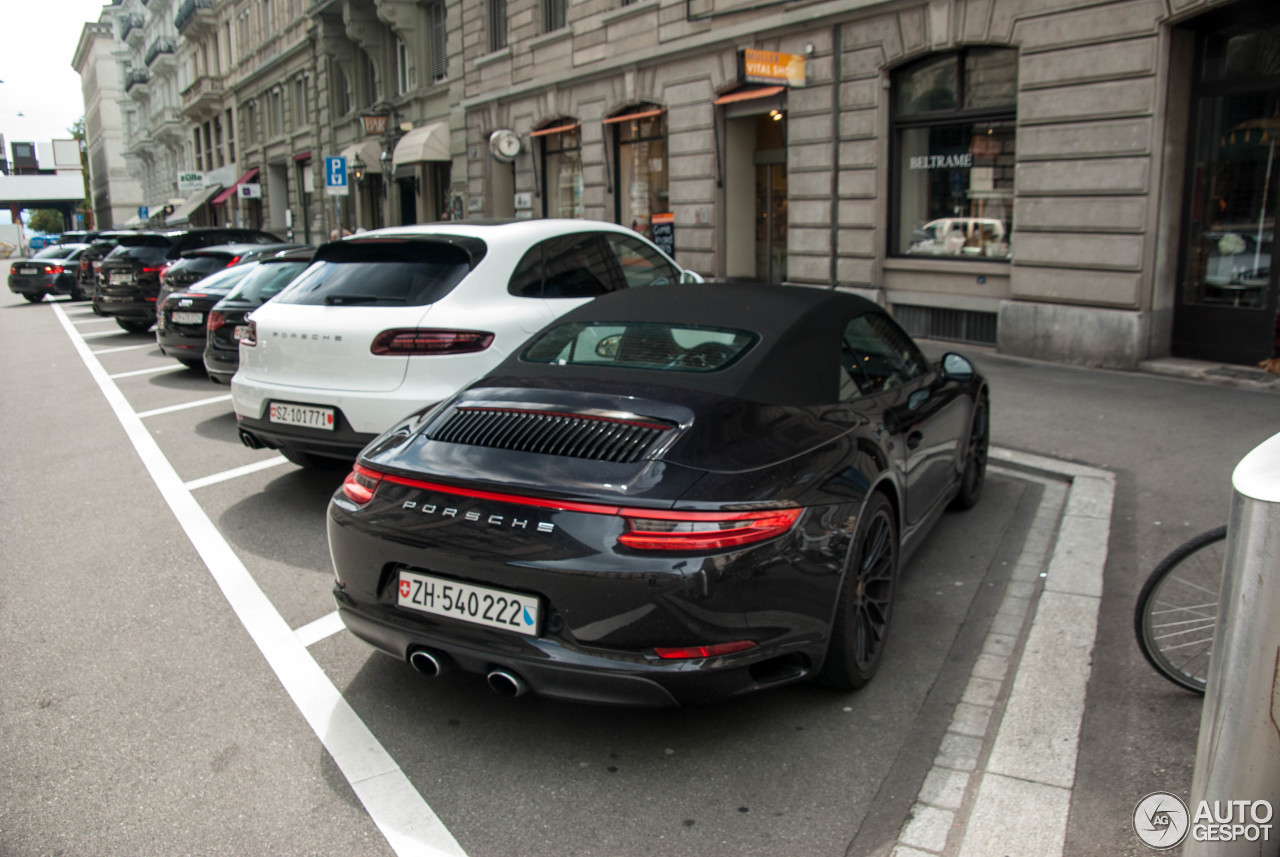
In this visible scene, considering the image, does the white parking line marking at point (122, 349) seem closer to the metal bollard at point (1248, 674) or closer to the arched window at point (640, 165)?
the arched window at point (640, 165)

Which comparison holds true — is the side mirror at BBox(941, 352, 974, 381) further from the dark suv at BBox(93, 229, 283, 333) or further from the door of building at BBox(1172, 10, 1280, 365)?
the dark suv at BBox(93, 229, 283, 333)

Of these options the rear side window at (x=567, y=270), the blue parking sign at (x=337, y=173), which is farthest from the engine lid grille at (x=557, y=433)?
the blue parking sign at (x=337, y=173)

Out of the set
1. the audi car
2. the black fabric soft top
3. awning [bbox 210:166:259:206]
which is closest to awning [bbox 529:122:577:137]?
the audi car

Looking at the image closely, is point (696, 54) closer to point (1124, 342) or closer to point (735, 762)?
point (1124, 342)

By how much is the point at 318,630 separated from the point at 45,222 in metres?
147

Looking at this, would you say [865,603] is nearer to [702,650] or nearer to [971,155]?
[702,650]

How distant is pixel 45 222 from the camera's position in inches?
5069

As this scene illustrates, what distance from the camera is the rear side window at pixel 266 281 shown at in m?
9.98

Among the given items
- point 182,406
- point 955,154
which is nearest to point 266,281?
point 182,406

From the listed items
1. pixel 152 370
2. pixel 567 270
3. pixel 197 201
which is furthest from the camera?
pixel 197 201

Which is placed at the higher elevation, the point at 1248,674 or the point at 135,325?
the point at 1248,674

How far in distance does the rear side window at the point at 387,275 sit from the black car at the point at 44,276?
25.3m

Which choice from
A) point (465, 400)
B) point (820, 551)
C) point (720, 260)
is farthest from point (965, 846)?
point (720, 260)

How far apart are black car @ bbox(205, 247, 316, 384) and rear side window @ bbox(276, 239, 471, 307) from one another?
2.07m
